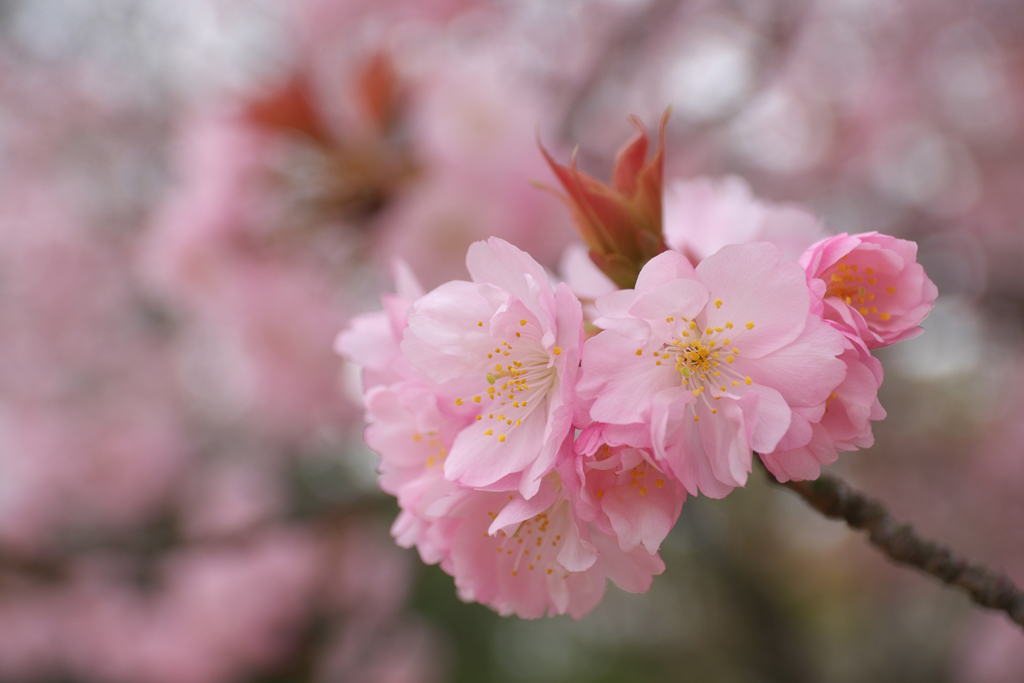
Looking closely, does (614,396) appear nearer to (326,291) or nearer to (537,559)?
(537,559)

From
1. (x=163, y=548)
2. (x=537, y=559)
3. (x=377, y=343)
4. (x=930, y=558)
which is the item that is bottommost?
(x=930, y=558)

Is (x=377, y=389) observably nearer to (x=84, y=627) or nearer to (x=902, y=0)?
(x=84, y=627)

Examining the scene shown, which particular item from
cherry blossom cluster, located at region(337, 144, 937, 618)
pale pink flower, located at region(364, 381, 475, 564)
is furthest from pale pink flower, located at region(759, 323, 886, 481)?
pale pink flower, located at region(364, 381, 475, 564)

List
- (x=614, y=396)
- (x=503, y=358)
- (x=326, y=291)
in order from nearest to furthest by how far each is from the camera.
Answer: (x=614, y=396), (x=503, y=358), (x=326, y=291)

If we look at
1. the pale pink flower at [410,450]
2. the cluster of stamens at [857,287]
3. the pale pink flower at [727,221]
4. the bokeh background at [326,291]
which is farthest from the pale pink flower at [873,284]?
the bokeh background at [326,291]

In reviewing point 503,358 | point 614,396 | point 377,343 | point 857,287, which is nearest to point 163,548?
point 377,343

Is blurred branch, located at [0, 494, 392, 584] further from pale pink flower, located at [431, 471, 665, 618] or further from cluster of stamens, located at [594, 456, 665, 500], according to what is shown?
cluster of stamens, located at [594, 456, 665, 500]
